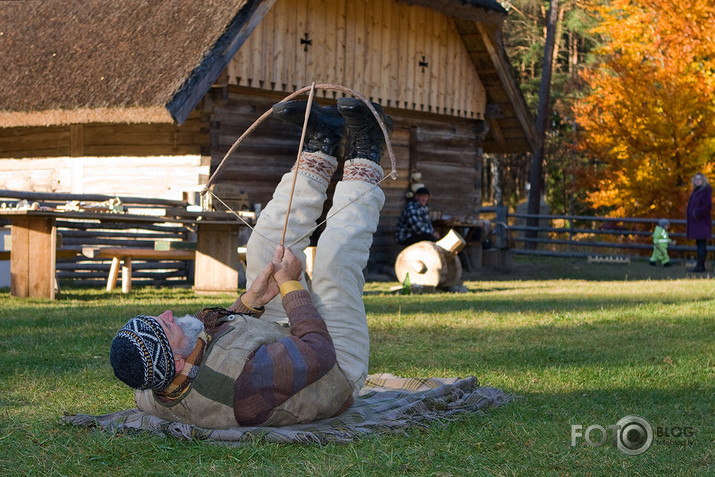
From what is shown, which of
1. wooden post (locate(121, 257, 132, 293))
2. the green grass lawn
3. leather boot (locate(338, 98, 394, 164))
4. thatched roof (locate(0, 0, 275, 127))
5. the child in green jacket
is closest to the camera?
the green grass lawn

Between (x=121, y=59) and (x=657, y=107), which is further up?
(x=657, y=107)

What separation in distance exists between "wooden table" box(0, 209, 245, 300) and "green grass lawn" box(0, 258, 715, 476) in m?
0.33

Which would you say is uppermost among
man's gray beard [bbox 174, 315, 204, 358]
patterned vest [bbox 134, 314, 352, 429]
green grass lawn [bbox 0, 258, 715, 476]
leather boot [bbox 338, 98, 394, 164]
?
leather boot [bbox 338, 98, 394, 164]

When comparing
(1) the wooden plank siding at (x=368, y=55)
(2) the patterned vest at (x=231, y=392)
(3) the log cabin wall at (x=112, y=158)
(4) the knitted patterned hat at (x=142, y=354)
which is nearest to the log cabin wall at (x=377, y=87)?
(1) the wooden plank siding at (x=368, y=55)

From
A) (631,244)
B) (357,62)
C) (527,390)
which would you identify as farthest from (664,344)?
(631,244)

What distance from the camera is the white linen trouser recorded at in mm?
4246

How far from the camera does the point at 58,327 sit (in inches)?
299

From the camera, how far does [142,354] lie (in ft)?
11.5

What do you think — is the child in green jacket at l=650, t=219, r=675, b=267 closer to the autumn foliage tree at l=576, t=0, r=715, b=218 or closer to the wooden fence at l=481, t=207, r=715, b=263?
the wooden fence at l=481, t=207, r=715, b=263

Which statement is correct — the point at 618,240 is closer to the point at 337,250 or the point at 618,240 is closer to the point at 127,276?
the point at 127,276

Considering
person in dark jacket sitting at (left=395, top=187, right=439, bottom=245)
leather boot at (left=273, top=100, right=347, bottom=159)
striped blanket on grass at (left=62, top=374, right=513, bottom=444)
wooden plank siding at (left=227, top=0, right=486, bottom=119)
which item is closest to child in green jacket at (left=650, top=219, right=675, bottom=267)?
wooden plank siding at (left=227, top=0, right=486, bottom=119)

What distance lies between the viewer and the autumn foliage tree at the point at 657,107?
59.7 feet

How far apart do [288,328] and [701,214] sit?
1414 cm

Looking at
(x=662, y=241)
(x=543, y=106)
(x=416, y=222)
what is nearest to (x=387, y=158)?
(x=416, y=222)
